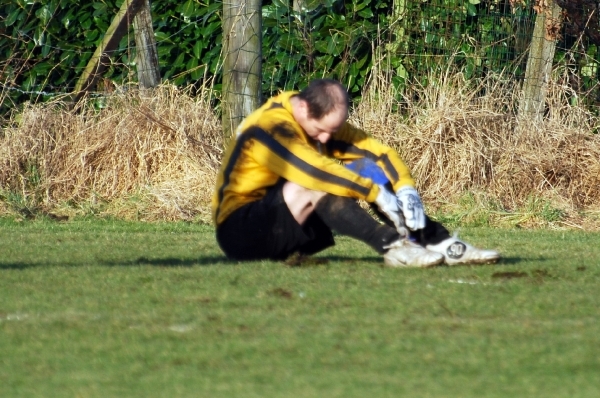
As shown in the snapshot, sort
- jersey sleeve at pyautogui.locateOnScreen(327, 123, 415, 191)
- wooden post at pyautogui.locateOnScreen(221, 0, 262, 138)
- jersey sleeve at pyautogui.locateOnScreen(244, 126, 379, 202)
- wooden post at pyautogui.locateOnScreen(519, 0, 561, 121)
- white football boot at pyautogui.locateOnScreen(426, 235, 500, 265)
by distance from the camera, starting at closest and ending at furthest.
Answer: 1. jersey sleeve at pyautogui.locateOnScreen(244, 126, 379, 202)
2. white football boot at pyautogui.locateOnScreen(426, 235, 500, 265)
3. jersey sleeve at pyautogui.locateOnScreen(327, 123, 415, 191)
4. wooden post at pyautogui.locateOnScreen(221, 0, 262, 138)
5. wooden post at pyautogui.locateOnScreen(519, 0, 561, 121)

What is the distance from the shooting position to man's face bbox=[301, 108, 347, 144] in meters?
5.50

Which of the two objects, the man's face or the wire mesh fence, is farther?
the wire mesh fence

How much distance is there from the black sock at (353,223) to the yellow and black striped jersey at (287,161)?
3.0 inches

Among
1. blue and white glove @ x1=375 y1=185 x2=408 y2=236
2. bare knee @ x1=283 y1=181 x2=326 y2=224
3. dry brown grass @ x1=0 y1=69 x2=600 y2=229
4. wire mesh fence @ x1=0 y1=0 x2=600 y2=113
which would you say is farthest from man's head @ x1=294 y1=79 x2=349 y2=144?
wire mesh fence @ x1=0 y1=0 x2=600 y2=113

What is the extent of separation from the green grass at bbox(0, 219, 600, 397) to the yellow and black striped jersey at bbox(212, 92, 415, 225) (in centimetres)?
44

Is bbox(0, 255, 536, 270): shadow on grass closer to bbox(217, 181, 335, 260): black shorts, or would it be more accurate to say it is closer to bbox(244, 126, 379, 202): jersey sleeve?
bbox(217, 181, 335, 260): black shorts

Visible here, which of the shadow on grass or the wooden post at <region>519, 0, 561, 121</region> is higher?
the wooden post at <region>519, 0, 561, 121</region>

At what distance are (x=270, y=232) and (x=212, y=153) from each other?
3894mm

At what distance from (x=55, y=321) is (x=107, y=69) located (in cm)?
687

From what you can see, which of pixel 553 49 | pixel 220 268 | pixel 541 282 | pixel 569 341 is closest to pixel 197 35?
pixel 553 49

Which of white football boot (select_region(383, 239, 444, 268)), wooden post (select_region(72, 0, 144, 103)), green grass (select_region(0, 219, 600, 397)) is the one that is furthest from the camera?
wooden post (select_region(72, 0, 144, 103))

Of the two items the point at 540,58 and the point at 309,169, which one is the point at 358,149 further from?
the point at 540,58

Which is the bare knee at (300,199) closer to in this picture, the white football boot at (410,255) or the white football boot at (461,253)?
the white football boot at (410,255)

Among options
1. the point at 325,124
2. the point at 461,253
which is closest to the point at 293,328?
the point at 325,124
